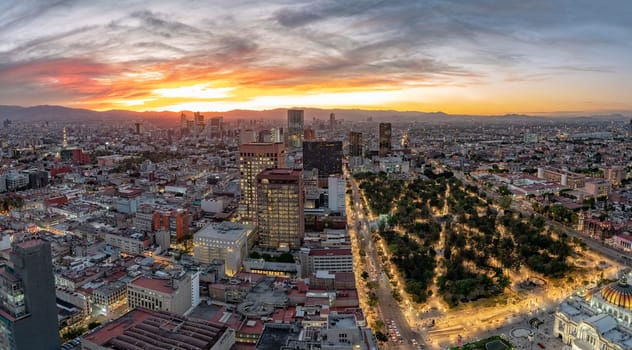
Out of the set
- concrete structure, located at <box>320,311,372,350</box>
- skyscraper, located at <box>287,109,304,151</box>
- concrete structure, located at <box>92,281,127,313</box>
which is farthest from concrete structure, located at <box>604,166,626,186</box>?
skyscraper, located at <box>287,109,304,151</box>

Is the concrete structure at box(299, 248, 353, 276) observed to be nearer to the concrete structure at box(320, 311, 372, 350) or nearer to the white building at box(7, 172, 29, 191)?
the concrete structure at box(320, 311, 372, 350)

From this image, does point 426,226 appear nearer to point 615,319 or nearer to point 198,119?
point 615,319

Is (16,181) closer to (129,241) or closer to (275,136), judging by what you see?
(129,241)

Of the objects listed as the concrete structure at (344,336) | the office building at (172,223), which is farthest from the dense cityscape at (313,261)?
the office building at (172,223)

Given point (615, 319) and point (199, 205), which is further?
point (199, 205)

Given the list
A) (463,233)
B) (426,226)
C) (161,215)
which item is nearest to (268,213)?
(161,215)

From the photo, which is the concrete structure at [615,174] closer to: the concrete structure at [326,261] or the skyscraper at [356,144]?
the skyscraper at [356,144]
